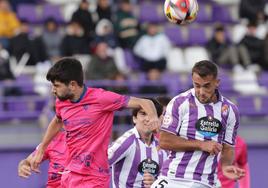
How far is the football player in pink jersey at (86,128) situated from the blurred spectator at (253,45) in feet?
27.4

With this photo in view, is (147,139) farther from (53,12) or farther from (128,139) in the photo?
(53,12)

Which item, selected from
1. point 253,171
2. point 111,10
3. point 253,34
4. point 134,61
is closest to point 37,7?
point 111,10

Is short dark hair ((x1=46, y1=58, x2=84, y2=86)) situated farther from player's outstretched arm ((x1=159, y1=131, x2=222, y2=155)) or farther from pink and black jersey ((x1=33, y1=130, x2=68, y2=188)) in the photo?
pink and black jersey ((x1=33, y1=130, x2=68, y2=188))

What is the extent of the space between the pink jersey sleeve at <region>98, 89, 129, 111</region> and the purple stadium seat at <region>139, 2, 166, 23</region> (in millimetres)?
9674

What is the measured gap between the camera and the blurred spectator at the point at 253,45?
14.8m

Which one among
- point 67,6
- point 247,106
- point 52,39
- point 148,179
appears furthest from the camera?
point 67,6

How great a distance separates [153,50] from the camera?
14297 millimetres

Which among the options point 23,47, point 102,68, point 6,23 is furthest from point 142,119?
point 6,23

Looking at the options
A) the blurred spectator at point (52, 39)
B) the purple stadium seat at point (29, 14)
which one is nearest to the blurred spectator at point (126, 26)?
the blurred spectator at point (52, 39)

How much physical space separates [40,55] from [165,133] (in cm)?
775

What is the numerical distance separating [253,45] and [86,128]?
336 inches

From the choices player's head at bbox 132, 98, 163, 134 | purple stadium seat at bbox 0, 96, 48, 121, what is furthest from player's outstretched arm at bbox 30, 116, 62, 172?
purple stadium seat at bbox 0, 96, 48, 121

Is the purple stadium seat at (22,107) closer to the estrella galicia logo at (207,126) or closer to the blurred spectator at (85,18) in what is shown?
the blurred spectator at (85,18)

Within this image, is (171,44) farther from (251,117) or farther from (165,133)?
(165,133)
